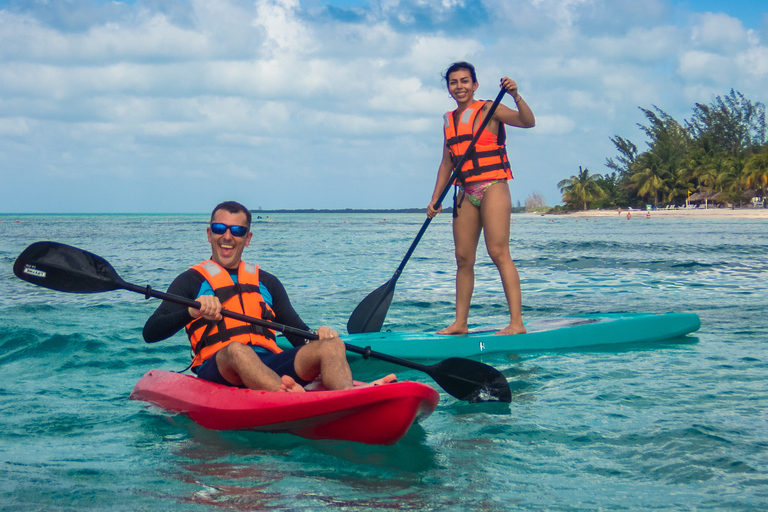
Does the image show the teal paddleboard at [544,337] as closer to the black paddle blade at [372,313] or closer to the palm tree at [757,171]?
the black paddle blade at [372,313]

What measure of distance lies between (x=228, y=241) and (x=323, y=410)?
110cm

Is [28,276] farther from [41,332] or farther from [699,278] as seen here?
[699,278]

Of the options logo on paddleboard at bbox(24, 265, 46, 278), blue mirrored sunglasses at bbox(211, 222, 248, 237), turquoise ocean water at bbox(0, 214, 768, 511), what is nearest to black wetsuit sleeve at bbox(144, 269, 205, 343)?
blue mirrored sunglasses at bbox(211, 222, 248, 237)

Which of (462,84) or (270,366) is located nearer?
(270,366)

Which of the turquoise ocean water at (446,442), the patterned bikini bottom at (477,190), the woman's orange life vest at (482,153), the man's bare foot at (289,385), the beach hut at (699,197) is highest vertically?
the beach hut at (699,197)

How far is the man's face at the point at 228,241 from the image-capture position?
3.38 meters

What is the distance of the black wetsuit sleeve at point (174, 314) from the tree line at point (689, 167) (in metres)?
50.4

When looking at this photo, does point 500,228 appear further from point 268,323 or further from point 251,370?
point 251,370

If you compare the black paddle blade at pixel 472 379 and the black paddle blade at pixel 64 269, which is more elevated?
the black paddle blade at pixel 64 269

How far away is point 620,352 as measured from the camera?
188 inches

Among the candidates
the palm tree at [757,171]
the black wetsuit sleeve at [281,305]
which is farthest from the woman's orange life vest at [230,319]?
Answer: the palm tree at [757,171]

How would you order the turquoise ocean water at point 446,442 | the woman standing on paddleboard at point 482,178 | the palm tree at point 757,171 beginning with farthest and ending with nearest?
the palm tree at point 757,171 < the woman standing on paddleboard at point 482,178 < the turquoise ocean water at point 446,442

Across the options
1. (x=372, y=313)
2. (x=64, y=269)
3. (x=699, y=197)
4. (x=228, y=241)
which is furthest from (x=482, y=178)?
(x=699, y=197)

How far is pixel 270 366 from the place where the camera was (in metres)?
3.25
